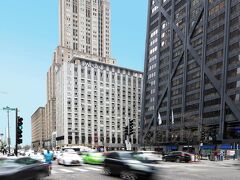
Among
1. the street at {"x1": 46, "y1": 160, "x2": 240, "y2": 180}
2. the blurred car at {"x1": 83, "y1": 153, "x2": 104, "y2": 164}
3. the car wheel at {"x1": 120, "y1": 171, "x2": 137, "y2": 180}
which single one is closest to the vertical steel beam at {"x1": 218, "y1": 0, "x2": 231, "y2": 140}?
the blurred car at {"x1": 83, "y1": 153, "x2": 104, "y2": 164}

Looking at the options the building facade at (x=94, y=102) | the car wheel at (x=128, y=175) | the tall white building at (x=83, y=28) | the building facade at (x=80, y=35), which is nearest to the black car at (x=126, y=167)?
the car wheel at (x=128, y=175)

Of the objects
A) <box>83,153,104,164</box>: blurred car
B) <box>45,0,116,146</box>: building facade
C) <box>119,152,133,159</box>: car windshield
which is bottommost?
<box>83,153,104,164</box>: blurred car

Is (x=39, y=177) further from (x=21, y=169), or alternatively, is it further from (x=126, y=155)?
(x=126, y=155)

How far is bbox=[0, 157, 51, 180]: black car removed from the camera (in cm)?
1316

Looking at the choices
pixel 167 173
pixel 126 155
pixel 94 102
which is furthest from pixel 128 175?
pixel 94 102

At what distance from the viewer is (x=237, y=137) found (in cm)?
7481

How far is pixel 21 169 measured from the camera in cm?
1387

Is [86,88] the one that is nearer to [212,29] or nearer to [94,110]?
[94,110]

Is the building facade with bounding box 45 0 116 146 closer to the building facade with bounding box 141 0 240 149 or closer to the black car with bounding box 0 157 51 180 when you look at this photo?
the building facade with bounding box 141 0 240 149

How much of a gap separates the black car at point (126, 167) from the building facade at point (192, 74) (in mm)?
45267

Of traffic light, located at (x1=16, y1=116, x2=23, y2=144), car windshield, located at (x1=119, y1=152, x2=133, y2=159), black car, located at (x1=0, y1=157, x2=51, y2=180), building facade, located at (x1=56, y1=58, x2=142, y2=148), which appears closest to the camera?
black car, located at (x1=0, y1=157, x2=51, y2=180)

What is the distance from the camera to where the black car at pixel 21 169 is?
13.2 m

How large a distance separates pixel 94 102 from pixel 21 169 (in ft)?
475

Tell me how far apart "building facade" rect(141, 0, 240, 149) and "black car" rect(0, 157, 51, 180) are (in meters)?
48.4
